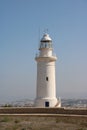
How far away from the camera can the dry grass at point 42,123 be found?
16109 millimetres

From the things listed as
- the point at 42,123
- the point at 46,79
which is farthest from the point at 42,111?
the point at 42,123

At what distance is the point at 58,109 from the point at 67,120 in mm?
2796

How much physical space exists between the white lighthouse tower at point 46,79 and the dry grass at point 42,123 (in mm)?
3855

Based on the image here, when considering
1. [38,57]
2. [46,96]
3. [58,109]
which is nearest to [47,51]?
[38,57]

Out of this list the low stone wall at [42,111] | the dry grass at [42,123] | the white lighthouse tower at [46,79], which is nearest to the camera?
the dry grass at [42,123]

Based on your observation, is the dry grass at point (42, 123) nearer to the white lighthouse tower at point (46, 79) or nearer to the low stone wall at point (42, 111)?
the low stone wall at point (42, 111)

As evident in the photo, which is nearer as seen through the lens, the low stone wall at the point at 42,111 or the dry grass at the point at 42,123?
the dry grass at the point at 42,123

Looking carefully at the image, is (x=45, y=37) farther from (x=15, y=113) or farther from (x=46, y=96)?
(x=15, y=113)

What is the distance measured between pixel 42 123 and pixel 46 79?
6635 mm

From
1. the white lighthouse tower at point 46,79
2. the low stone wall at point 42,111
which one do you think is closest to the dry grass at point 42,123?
the low stone wall at point 42,111

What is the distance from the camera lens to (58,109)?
21.5 m

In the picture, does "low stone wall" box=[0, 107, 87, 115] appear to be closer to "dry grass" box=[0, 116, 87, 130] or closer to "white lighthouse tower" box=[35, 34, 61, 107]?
"dry grass" box=[0, 116, 87, 130]

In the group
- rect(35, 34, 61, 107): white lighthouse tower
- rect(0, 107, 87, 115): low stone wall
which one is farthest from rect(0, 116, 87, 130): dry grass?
rect(35, 34, 61, 107): white lighthouse tower

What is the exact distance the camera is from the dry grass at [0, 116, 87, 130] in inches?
634
